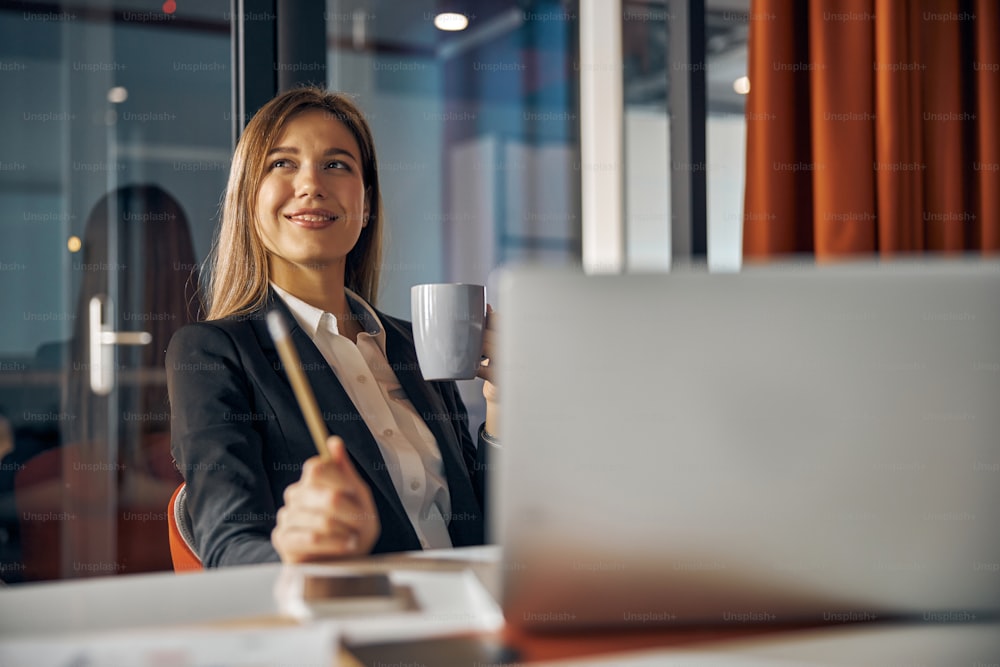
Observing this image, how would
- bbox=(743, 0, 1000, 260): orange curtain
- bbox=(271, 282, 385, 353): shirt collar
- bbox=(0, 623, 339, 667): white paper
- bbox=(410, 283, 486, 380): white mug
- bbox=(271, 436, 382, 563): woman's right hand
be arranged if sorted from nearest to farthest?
bbox=(0, 623, 339, 667): white paper < bbox=(271, 436, 382, 563): woman's right hand < bbox=(410, 283, 486, 380): white mug < bbox=(271, 282, 385, 353): shirt collar < bbox=(743, 0, 1000, 260): orange curtain

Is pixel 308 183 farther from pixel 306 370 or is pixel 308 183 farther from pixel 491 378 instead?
pixel 491 378

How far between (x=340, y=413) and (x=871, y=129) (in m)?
1.57

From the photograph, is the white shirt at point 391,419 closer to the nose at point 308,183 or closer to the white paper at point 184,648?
the nose at point 308,183

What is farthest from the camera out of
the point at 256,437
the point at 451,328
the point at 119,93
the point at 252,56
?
the point at 119,93

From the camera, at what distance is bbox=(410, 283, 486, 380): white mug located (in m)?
1.18

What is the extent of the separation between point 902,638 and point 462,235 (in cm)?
226

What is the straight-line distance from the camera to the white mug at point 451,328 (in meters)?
Result: 1.18

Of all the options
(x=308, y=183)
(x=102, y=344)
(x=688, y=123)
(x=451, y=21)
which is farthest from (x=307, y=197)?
(x=451, y=21)

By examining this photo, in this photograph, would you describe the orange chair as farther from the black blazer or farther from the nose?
the nose

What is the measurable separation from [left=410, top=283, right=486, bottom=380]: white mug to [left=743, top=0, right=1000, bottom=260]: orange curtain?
1255mm

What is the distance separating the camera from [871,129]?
2.23 metres

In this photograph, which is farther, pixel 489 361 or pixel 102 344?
pixel 102 344

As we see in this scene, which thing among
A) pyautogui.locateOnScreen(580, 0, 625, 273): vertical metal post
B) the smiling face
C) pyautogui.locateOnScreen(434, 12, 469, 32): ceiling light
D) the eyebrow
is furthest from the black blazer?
pyautogui.locateOnScreen(434, 12, 469, 32): ceiling light

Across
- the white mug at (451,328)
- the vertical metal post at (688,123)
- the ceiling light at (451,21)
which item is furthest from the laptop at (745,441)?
the ceiling light at (451,21)
